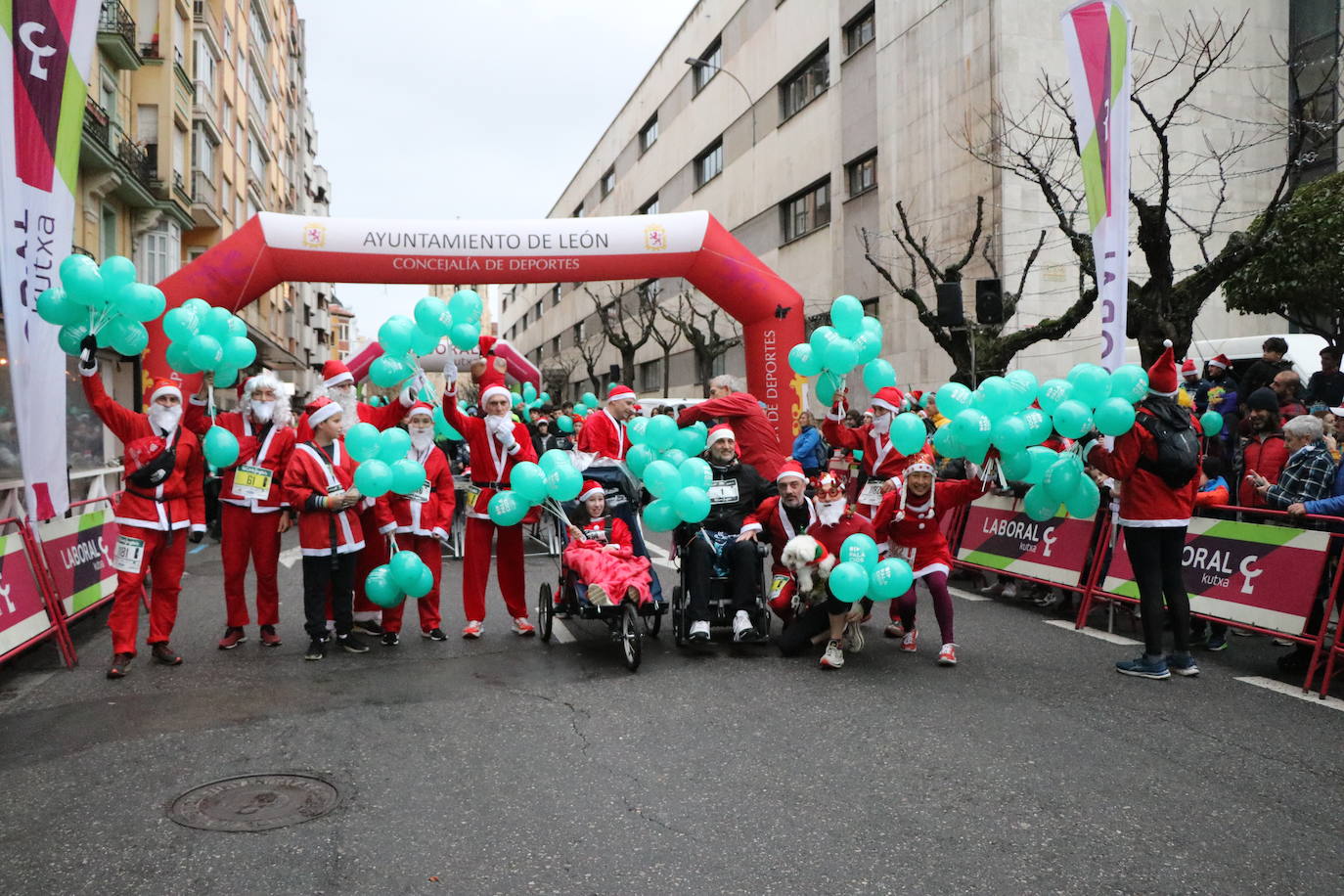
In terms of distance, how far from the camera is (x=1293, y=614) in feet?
21.7

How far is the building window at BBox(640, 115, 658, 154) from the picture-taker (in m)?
Answer: 47.6

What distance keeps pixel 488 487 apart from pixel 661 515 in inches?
60.3

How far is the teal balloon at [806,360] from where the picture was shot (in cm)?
770

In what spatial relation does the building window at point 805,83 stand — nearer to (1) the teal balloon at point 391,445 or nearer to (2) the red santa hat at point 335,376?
(2) the red santa hat at point 335,376

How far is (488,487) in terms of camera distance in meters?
7.71

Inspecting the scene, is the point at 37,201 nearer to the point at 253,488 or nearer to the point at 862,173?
the point at 253,488

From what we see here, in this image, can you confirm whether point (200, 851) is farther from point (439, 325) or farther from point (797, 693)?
point (439, 325)

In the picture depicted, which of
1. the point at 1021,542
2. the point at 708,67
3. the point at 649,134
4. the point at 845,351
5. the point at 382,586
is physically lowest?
the point at 1021,542

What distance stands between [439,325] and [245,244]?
262 inches

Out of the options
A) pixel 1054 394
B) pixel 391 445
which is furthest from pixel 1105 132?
pixel 391 445

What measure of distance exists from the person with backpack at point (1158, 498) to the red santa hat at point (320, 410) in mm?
5136

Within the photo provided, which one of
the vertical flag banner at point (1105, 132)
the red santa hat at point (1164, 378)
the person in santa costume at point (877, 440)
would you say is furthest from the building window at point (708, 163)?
the red santa hat at point (1164, 378)

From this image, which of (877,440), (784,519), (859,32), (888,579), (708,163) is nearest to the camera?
(888,579)

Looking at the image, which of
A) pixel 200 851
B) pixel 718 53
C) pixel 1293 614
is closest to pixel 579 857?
pixel 200 851
